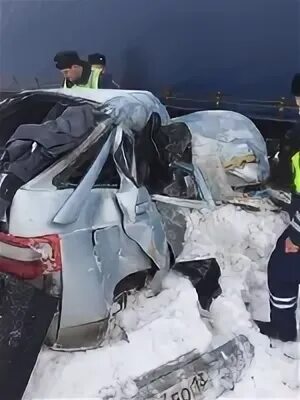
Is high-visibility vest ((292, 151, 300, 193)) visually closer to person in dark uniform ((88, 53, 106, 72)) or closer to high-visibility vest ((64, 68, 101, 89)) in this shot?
high-visibility vest ((64, 68, 101, 89))

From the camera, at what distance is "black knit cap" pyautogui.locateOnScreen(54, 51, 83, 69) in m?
6.54

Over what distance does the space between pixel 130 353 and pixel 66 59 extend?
3902 millimetres

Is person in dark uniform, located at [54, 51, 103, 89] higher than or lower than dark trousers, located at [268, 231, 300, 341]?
higher

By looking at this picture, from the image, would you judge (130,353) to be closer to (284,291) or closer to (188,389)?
(188,389)

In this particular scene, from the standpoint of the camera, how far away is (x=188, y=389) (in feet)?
10.7

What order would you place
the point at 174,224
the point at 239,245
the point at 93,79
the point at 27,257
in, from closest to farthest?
the point at 27,257 → the point at 174,224 → the point at 239,245 → the point at 93,79

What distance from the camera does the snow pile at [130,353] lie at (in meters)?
3.20

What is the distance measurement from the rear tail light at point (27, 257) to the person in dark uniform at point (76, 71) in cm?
285

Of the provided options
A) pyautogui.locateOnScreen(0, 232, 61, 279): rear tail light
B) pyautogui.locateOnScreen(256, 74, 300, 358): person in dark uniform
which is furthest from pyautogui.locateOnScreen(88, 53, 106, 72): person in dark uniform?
pyautogui.locateOnScreen(0, 232, 61, 279): rear tail light

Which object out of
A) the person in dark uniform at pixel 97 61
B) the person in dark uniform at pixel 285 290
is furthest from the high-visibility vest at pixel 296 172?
the person in dark uniform at pixel 97 61

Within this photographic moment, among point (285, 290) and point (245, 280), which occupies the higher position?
point (285, 290)

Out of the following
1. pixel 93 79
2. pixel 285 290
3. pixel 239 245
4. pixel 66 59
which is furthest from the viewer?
pixel 66 59

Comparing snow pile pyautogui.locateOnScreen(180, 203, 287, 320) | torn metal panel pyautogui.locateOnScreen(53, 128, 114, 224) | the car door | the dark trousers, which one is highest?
torn metal panel pyautogui.locateOnScreen(53, 128, 114, 224)

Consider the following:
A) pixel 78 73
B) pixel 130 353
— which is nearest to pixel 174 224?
pixel 130 353
